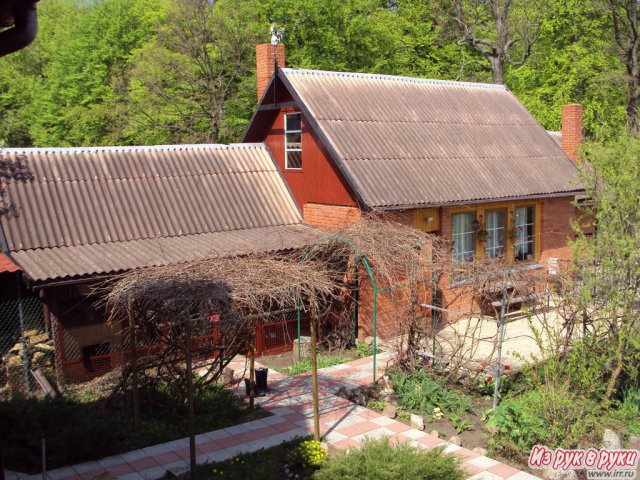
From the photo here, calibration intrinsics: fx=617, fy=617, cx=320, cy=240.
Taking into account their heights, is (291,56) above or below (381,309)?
above

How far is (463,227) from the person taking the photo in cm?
1625

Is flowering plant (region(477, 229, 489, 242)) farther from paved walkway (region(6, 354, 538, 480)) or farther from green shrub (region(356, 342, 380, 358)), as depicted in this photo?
paved walkway (region(6, 354, 538, 480))

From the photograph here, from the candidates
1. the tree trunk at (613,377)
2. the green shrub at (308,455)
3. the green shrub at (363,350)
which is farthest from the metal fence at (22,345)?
the tree trunk at (613,377)

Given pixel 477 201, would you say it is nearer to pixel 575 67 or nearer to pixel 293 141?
pixel 293 141

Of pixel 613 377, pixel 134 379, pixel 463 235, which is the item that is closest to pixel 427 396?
pixel 613 377

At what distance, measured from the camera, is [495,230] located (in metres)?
17.1

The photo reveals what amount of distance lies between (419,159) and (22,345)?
10117 mm

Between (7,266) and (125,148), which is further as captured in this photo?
(125,148)

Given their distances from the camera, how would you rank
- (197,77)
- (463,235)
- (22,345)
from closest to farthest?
(22,345), (463,235), (197,77)

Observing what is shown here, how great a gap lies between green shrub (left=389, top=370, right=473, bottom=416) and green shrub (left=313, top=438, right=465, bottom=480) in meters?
2.23

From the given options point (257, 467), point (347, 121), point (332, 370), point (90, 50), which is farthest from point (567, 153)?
point (90, 50)

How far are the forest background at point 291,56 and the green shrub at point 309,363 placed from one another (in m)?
16.0

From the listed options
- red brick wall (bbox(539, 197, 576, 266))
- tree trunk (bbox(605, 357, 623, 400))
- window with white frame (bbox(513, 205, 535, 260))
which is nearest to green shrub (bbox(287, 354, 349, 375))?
tree trunk (bbox(605, 357, 623, 400))

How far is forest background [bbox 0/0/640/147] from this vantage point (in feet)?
87.4
